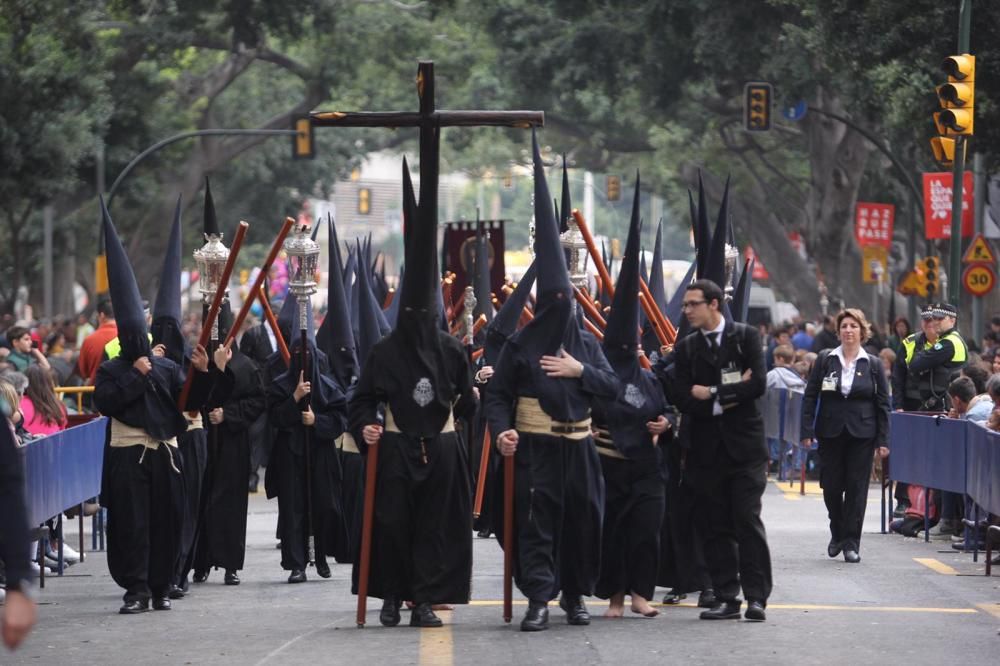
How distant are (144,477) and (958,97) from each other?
1105 cm

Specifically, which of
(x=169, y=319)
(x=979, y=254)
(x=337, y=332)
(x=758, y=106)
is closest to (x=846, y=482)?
(x=337, y=332)

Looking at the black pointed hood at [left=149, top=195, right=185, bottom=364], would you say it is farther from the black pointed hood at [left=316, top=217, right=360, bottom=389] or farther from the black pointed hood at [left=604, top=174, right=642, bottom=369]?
the black pointed hood at [left=604, top=174, right=642, bottom=369]

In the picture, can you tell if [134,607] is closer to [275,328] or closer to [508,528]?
[508,528]

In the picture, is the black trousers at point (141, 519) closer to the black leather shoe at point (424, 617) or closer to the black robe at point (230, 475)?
the black robe at point (230, 475)

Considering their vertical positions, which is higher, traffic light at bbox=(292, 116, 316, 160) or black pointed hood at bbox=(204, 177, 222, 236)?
traffic light at bbox=(292, 116, 316, 160)

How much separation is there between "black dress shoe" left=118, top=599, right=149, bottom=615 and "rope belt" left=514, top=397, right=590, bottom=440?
2581 millimetres

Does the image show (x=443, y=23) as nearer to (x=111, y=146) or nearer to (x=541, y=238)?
(x=111, y=146)

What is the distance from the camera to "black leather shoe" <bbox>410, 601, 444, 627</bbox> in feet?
37.9

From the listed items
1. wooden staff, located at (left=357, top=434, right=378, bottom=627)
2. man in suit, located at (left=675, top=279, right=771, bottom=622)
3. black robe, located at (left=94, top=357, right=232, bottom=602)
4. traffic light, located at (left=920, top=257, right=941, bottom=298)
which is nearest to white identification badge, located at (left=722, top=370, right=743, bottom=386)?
man in suit, located at (left=675, top=279, right=771, bottom=622)

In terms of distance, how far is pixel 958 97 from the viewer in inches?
829

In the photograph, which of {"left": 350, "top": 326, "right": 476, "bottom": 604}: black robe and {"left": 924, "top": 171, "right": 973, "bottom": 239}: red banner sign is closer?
{"left": 350, "top": 326, "right": 476, "bottom": 604}: black robe

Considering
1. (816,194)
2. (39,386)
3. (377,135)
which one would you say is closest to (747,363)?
(39,386)

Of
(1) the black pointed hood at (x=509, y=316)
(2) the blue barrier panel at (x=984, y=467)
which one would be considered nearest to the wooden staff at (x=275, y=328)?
(1) the black pointed hood at (x=509, y=316)

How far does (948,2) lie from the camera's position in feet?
86.6
